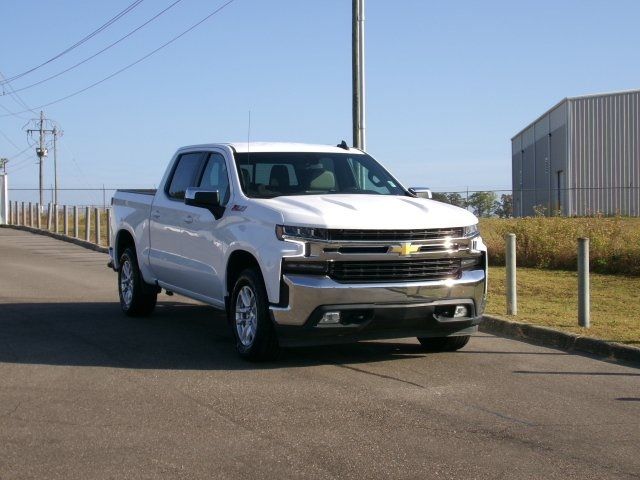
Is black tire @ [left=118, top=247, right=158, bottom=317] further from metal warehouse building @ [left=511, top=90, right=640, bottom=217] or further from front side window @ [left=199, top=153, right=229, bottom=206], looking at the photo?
metal warehouse building @ [left=511, top=90, right=640, bottom=217]

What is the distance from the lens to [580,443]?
600cm

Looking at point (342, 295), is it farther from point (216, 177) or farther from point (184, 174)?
point (184, 174)

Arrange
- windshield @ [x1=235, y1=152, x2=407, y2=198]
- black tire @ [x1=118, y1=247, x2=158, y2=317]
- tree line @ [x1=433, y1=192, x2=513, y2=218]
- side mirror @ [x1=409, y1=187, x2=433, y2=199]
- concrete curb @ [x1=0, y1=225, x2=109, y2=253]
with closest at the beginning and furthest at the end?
windshield @ [x1=235, y1=152, x2=407, y2=198] → side mirror @ [x1=409, y1=187, x2=433, y2=199] → black tire @ [x1=118, y1=247, x2=158, y2=317] → concrete curb @ [x1=0, y1=225, x2=109, y2=253] → tree line @ [x1=433, y1=192, x2=513, y2=218]

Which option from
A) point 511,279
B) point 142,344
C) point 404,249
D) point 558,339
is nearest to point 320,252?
point 404,249

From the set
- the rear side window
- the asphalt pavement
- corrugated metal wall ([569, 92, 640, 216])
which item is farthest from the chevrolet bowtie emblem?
corrugated metal wall ([569, 92, 640, 216])

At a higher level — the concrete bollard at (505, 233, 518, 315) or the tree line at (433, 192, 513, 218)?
the tree line at (433, 192, 513, 218)

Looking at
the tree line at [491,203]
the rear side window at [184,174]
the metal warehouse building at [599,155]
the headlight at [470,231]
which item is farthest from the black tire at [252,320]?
the metal warehouse building at [599,155]

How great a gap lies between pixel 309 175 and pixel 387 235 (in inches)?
71.9

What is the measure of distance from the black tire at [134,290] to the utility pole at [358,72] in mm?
7326

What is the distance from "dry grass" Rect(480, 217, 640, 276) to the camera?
17.8 metres

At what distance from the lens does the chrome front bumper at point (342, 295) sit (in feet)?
26.2

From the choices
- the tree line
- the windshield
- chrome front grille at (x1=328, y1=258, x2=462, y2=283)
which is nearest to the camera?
chrome front grille at (x1=328, y1=258, x2=462, y2=283)

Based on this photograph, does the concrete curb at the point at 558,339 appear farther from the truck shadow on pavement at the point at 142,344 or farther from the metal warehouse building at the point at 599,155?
the metal warehouse building at the point at 599,155

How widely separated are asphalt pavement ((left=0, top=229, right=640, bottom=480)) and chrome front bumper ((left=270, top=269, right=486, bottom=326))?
0.55 m
